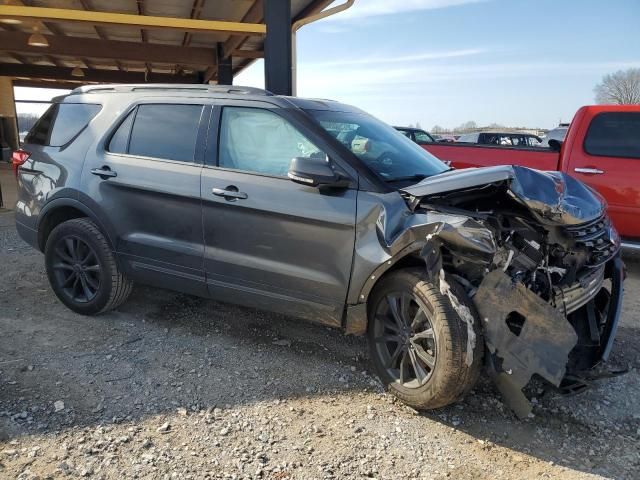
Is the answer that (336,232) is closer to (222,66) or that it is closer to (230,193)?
(230,193)

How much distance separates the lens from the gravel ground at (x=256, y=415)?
252 cm

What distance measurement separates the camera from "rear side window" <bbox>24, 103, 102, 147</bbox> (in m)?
4.29

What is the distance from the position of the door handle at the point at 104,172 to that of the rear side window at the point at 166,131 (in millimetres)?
211

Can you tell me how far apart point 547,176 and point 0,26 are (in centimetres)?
1286

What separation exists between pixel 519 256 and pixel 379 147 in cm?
131

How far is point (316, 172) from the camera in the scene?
9.91ft

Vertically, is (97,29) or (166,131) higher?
(97,29)

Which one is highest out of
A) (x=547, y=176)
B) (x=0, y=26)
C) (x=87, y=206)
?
(x=0, y=26)

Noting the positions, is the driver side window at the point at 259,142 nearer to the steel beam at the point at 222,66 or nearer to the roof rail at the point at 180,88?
the roof rail at the point at 180,88

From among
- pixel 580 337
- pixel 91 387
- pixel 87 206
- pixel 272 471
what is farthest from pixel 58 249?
pixel 580 337

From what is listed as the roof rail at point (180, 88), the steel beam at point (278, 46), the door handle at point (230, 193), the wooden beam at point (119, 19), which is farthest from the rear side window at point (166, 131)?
the wooden beam at point (119, 19)

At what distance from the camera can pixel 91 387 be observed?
318 centimetres

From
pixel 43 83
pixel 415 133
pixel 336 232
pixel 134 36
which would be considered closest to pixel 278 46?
pixel 336 232

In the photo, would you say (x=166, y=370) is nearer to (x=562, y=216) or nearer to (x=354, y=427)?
(x=354, y=427)
